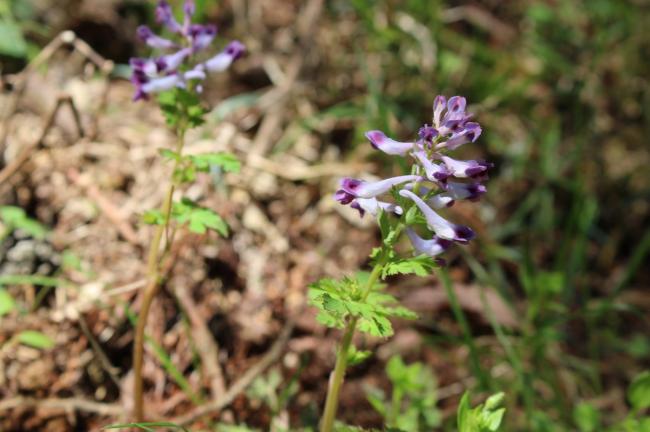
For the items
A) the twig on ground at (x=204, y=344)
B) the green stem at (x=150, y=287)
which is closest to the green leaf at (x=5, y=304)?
the green stem at (x=150, y=287)

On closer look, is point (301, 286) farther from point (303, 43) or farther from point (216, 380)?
point (303, 43)

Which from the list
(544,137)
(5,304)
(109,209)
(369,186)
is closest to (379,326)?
(369,186)

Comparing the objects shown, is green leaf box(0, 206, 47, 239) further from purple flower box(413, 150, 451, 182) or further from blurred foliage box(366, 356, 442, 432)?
purple flower box(413, 150, 451, 182)

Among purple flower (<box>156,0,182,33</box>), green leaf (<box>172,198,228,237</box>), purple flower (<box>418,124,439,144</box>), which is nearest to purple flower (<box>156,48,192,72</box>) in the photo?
purple flower (<box>156,0,182,33</box>)

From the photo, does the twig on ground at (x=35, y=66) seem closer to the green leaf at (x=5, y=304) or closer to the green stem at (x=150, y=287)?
the green leaf at (x=5, y=304)

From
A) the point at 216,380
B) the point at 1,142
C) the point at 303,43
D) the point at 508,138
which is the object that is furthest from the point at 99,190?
the point at 508,138

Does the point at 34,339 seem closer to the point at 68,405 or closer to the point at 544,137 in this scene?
the point at 68,405
